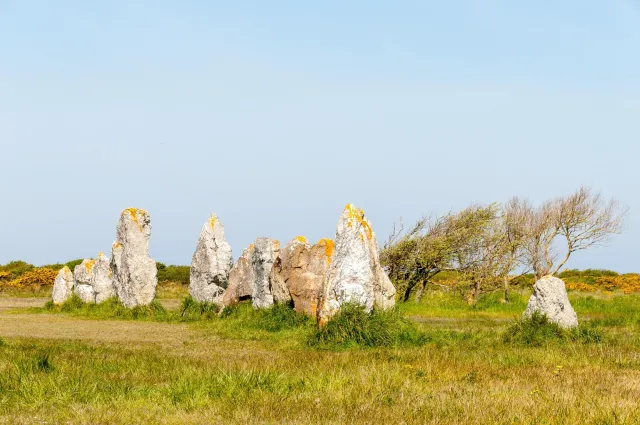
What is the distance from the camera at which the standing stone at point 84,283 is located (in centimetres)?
3194

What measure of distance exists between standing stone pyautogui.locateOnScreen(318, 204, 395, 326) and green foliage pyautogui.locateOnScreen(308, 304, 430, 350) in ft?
1.24

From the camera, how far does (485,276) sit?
124 ft

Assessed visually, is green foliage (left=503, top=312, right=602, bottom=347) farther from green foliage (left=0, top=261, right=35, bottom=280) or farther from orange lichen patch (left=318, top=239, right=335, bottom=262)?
green foliage (left=0, top=261, right=35, bottom=280)

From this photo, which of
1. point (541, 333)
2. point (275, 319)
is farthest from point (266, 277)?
point (541, 333)

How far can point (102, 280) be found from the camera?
31000 mm

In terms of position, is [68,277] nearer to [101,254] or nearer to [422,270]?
[101,254]

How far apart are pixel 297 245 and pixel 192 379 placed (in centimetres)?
1281

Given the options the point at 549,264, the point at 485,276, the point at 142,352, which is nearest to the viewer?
the point at 142,352

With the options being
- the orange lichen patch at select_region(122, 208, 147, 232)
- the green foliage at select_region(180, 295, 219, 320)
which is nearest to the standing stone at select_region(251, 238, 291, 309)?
the green foliage at select_region(180, 295, 219, 320)

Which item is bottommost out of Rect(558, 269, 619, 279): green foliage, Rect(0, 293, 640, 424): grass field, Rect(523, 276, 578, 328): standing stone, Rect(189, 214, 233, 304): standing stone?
Rect(0, 293, 640, 424): grass field

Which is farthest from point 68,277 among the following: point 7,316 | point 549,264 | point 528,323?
point 549,264

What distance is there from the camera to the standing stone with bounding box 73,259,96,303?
31.9 metres

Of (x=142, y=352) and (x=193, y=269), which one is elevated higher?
(x=193, y=269)

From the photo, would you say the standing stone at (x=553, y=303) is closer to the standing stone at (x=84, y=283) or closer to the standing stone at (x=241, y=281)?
the standing stone at (x=241, y=281)
